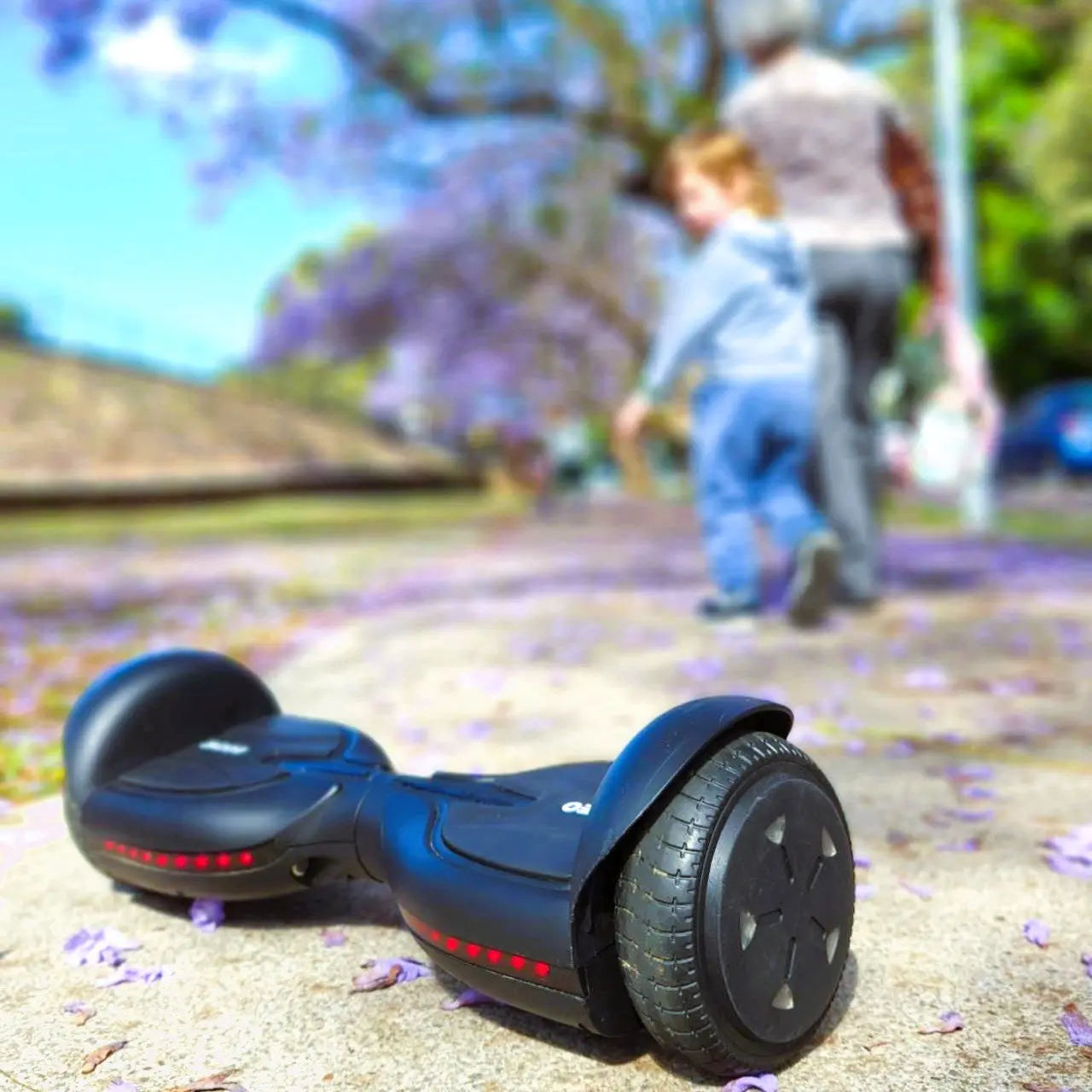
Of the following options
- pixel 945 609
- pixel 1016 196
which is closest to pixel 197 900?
pixel 945 609

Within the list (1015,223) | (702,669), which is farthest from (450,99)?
(1015,223)

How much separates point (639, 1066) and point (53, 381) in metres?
24.5

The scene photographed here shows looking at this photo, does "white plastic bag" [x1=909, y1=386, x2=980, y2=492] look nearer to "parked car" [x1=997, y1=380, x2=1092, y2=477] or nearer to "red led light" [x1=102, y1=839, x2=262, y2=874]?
"parked car" [x1=997, y1=380, x2=1092, y2=477]

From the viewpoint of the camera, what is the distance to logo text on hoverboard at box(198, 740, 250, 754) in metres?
2.13

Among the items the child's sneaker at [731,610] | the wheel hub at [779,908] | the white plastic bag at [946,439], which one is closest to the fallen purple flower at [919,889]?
the wheel hub at [779,908]

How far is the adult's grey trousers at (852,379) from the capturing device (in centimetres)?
499

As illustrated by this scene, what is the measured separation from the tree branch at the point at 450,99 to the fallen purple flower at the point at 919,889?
8992 millimetres

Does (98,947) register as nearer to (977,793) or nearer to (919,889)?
(919,889)

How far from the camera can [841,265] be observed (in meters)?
4.96

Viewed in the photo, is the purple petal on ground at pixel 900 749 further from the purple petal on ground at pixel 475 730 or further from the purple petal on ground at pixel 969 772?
the purple petal on ground at pixel 475 730

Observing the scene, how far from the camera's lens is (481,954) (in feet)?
5.04

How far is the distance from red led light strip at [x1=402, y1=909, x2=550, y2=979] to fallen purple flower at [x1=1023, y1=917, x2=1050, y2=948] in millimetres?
844

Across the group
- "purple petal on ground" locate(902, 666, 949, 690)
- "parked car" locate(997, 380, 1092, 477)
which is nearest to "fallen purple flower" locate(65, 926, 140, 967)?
"purple petal on ground" locate(902, 666, 949, 690)

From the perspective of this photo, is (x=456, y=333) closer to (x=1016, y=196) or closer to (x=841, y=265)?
(x=1016, y=196)
